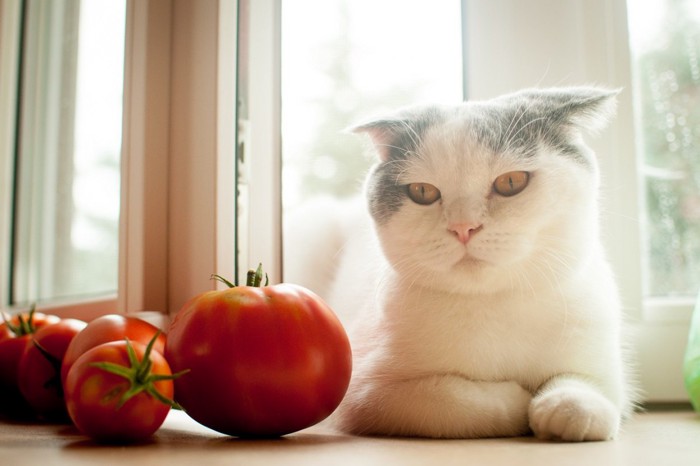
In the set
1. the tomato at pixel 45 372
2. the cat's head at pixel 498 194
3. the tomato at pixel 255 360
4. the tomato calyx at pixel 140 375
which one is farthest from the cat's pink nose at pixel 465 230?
the tomato at pixel 45 372

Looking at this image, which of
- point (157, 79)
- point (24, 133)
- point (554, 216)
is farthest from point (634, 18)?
point (24, 133)

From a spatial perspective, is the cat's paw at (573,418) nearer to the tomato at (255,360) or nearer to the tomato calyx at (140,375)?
the tomato at (255,360)

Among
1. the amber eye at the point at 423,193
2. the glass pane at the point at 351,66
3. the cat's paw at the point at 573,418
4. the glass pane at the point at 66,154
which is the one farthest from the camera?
the glass pane at the point at 66,154

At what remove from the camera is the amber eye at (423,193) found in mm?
1131

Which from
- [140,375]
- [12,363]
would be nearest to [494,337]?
[140,375]

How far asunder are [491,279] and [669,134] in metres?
0.68

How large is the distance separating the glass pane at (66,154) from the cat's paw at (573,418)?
4.49ft

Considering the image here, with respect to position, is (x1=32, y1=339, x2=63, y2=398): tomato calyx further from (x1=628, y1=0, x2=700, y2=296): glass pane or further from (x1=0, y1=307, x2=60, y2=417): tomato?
(x1=628, y1=0, x2=700, y2=296): glass pane

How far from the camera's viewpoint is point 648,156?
1.46m

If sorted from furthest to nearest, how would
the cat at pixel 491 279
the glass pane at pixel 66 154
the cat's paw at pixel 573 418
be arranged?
the glass pane at pixel 66 154 → the cat at pixel 491 279 → the cat's paw at pixel 573 418

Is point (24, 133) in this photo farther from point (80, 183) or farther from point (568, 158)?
point (568, 158)

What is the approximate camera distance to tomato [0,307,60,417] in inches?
50.4

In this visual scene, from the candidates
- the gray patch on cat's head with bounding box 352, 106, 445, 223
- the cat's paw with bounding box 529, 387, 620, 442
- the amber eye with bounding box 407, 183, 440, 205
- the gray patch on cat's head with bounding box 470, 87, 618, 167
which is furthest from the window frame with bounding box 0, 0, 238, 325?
the cat's paw with bounding box 529, 387, 620, 442

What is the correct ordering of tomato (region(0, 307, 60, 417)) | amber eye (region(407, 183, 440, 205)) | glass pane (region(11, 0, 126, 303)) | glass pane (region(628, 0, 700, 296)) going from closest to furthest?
amber eye (region(407, 183, 440, 205))
tomato (region(0, 307, 60, 417))
glass pane (region(628, 0, 700, 296))
glass pane (region(11, 0, 126, 303))
